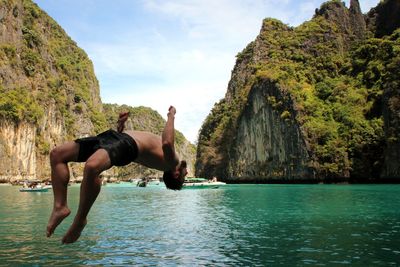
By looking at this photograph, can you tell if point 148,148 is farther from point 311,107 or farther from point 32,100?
point 32,100

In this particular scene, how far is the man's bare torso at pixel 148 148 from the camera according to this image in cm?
369

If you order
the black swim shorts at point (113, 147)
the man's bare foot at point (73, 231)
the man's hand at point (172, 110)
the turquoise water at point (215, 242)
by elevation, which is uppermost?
the man's hand at point (172, 110)

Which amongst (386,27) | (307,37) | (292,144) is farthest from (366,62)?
(292,144)

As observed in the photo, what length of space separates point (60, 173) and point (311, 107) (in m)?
119

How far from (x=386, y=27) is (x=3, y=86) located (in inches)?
4075

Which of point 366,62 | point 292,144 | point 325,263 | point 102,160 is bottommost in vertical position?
point 325,263

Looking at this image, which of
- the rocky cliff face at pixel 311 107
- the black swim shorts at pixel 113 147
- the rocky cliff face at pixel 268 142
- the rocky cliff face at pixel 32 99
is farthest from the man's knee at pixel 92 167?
the rocky cliff face at pixel 268 142

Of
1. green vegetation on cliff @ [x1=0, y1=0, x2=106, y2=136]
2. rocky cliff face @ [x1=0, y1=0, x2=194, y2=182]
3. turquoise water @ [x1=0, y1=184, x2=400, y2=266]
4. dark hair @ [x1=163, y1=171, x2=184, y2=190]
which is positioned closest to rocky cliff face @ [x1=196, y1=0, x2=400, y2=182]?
rocky cliff face @ [x1=0, y1=0, x2=194, y2=182]

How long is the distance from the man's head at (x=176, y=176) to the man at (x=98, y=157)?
14cm

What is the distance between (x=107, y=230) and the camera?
23.9 meters

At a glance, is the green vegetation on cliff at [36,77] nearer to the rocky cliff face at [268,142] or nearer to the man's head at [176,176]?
the rocky cliff face at [268,142]

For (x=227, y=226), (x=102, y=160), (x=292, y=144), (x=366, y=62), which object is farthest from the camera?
(x=366, y=62)

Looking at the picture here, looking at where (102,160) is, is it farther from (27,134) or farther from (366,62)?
(366,62)

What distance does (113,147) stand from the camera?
11.6 ft
